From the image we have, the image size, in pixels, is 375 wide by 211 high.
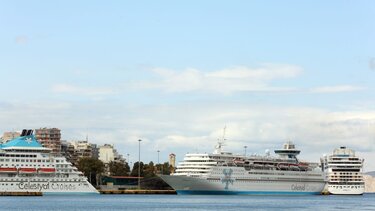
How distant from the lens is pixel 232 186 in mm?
169750

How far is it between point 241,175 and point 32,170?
41.8 meters

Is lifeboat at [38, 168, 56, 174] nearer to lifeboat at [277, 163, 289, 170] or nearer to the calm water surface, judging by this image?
the calm water surface

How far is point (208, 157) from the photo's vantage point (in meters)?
167

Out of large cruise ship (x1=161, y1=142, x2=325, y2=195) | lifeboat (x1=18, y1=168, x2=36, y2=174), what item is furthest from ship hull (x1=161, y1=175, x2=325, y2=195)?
lifeboat (x1=18, y1=168, x2=36, y2=174)

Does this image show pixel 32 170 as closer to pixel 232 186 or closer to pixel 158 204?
pixel 158 204

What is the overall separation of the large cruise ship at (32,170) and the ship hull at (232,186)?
21007 millimetres

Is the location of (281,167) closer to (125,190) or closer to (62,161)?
(125,190)

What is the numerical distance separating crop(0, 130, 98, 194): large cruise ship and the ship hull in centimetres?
2101

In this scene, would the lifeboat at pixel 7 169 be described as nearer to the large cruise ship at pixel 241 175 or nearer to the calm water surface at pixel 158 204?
the calm water surface at pixel 158 204

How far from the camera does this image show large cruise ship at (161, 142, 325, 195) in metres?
166

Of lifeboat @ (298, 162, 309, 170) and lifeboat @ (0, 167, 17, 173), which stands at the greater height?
lifeboat @ (298, 162, 309, 170)

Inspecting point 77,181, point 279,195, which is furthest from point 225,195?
point 77,181

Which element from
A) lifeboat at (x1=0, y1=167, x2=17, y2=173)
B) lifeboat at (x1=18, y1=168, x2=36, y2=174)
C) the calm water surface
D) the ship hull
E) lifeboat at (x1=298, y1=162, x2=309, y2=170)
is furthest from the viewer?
lifeboat at (x1=298, y1=162, x2=309, y2=170)

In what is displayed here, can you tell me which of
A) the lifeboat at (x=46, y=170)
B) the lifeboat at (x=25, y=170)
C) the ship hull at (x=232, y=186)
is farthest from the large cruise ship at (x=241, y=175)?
the lifeboat at (x=25, y=170)
